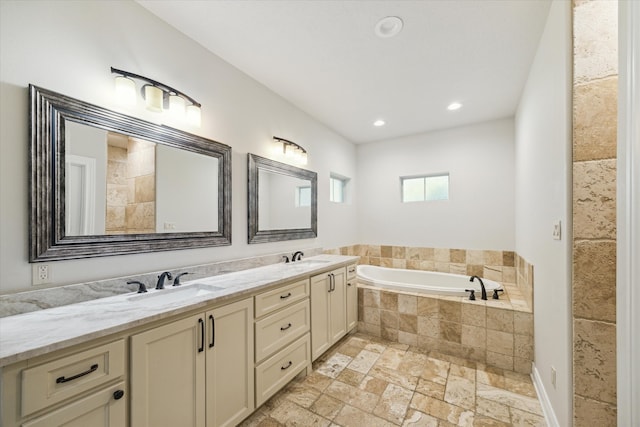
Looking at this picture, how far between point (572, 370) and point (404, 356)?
148 centimetres

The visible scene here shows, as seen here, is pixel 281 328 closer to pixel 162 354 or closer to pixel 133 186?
pixel 162 354

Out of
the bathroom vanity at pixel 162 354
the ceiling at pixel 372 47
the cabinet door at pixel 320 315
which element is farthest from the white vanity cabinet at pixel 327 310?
the ceiling at pixel 372 47

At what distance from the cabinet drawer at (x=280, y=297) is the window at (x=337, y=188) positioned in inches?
74.0

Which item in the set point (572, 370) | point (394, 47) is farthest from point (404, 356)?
point (394, 47)

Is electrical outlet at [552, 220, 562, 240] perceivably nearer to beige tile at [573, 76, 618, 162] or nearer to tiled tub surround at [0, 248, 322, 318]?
beige tile at [573, 76, 618, 162]

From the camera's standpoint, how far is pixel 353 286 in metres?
3.09

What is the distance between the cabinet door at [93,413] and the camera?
0.93 meters

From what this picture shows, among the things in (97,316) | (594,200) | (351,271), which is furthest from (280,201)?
(594,200)

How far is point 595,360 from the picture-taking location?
1.30m

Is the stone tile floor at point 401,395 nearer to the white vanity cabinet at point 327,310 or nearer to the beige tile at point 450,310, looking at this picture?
the white vanity cabinet at point 327,310

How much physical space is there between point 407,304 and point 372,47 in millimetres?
2526

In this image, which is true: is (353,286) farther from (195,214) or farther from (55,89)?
(55,89)

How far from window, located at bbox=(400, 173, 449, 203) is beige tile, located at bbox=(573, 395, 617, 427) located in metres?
2.87

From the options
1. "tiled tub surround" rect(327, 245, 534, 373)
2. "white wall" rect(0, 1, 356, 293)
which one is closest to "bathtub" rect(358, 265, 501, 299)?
"tiled tub surround" rect(327, 245, 534, 373)
